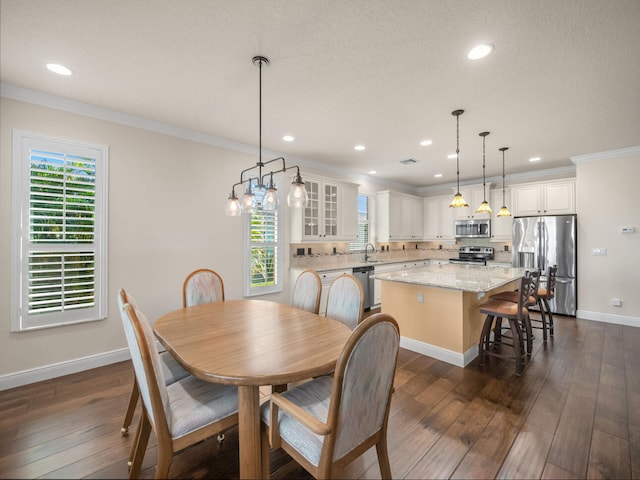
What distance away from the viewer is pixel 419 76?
2355 millimetres

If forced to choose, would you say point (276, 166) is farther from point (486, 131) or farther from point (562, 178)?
point (562, 178)

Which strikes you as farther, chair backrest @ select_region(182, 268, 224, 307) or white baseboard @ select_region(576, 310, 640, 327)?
white baseboard @ select_region(576, 310, 640, 327)

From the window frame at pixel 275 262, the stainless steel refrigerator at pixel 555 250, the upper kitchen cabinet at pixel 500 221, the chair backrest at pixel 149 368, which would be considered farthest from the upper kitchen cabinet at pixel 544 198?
the chair backrest at pixel 149 368

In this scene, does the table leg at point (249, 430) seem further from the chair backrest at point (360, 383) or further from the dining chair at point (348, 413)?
the chair backrest at point (360, 383)

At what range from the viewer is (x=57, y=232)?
2.74 m

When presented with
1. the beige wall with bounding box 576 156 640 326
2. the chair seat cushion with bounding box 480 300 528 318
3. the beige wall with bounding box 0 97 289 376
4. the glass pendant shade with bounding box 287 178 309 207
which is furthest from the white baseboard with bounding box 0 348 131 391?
the beige wall with bounding box 576 156 640 326

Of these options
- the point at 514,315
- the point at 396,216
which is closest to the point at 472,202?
the point at 396,216

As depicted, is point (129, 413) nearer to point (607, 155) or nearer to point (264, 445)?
point (264, 445)

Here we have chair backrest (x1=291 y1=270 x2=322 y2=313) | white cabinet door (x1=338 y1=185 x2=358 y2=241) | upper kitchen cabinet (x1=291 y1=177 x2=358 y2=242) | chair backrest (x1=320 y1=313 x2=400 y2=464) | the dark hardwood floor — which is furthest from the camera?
white cabinet door (x1=338 y1=185 x2=358 y2=241)

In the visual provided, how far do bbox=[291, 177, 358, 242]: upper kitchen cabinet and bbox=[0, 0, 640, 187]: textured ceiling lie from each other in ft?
4.33

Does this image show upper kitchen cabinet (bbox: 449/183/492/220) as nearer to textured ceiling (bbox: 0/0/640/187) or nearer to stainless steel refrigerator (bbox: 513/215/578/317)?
stainless steel refrigerator (bbox: 513/215/578/317)

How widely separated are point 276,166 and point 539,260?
4.74 meters

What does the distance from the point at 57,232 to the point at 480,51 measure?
3.87 metres

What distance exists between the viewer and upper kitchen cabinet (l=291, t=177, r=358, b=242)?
183 inches
